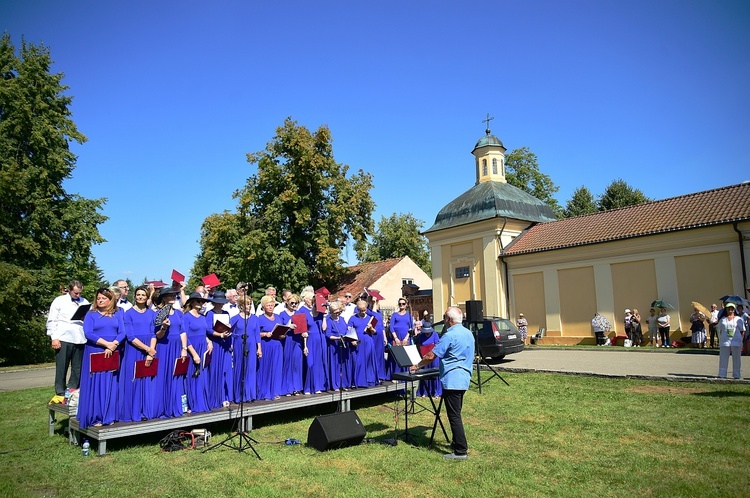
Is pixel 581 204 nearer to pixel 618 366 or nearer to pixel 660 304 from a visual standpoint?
pixel 660 304

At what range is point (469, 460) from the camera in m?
6.30

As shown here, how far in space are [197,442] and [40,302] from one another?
69.7ft

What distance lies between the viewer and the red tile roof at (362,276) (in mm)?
38094

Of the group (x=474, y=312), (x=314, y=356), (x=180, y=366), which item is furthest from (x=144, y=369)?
(x=474, y=312)

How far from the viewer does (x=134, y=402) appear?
7172mm

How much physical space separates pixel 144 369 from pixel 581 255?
75.8 ft

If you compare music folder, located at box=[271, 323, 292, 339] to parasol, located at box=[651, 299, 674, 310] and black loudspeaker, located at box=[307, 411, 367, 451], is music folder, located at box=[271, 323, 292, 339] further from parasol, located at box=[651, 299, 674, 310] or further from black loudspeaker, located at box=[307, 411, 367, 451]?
parasol, located at box=[651, 299, 674, 310]

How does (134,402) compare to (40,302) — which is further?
(40,302)

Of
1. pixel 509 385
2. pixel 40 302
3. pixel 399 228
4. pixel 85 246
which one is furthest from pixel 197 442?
pixel 399 228

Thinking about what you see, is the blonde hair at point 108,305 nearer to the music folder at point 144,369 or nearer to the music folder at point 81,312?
the music folder at point 81,312

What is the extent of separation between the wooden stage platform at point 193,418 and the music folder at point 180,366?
0.63 metres

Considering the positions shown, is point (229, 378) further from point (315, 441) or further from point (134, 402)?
point (315, 441)

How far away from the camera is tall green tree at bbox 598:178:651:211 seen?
1762 inches

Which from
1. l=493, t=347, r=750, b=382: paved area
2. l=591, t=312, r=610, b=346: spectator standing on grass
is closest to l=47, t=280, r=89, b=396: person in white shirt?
l=493, t=347, r=750, b=382: paved area
